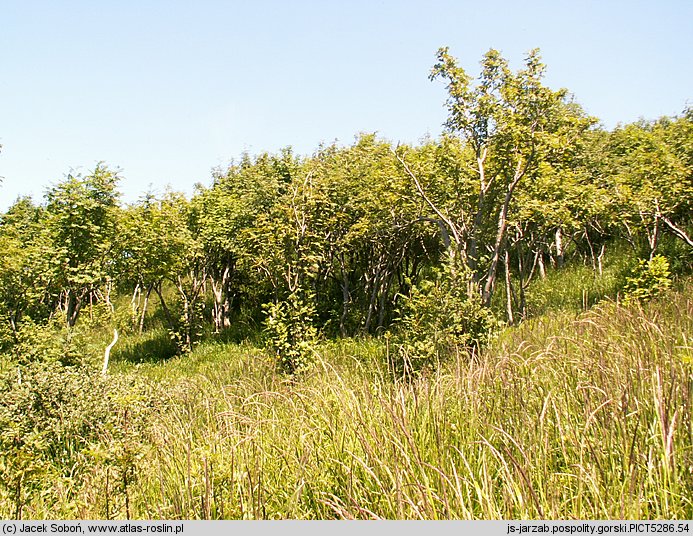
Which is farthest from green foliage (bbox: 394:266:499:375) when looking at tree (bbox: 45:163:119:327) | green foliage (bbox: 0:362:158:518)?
tree (bbox: 45:163:119:327)

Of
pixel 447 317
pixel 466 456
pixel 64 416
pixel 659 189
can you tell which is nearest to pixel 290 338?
pixel 447 317

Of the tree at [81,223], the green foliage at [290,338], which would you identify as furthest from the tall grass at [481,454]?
the tree at [81,223]

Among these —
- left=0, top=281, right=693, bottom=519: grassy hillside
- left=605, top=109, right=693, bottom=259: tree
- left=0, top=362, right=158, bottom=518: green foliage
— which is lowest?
left=0, top=362, right=158, bottom=518: green foliage

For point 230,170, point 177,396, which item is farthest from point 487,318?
point 230,170

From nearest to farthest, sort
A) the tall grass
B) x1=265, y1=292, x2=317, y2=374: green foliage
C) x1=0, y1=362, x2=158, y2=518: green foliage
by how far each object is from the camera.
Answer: the tall grass
x1=0, y1=362, x2=158, y2=518: green foliage
x1=265, y1=292, x2=317, y2=374: green foliage

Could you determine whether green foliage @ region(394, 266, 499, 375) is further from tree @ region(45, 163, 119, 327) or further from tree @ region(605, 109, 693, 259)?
tree @ region(45, 163, 119, 327)

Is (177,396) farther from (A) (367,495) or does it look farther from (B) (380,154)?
(B) (380,154)

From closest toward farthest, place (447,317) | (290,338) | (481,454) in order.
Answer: (481,454), (447,317), (290,338)

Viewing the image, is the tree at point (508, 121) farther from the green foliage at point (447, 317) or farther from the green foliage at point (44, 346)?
the green foliage at point (44, 346)

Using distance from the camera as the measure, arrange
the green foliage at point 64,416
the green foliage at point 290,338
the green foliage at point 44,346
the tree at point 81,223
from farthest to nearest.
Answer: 1. the tree at point 81,223
2. the green foliage at point 44,346
3. the green foliage at point 290,338
4. the green foliage at point 64,416

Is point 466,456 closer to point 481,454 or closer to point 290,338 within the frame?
point 481,454

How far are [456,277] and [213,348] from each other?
1126 cm

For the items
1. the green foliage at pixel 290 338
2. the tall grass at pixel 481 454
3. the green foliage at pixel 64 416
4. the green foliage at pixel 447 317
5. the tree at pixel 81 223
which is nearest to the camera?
the tall grass at pixel 481 454

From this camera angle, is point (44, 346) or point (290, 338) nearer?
point (290, 338)
